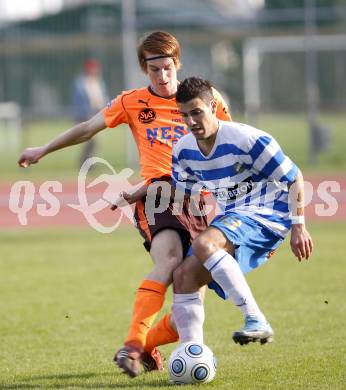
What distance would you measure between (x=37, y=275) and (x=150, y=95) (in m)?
4.13

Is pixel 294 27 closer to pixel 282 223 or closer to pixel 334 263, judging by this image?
pixel 334 263

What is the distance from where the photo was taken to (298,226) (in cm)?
509

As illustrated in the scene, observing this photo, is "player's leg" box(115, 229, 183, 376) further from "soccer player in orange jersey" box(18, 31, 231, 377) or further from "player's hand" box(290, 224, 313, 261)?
"player's hand" box(290, 224, 313, 261)

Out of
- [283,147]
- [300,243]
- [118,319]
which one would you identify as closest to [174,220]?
[300,243]

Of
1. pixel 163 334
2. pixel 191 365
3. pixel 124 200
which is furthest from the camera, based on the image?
pixel 124 200

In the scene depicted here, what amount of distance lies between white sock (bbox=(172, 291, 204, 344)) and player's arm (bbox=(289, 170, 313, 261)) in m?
0.59

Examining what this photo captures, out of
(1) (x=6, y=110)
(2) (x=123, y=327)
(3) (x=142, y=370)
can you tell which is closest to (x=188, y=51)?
(1) (x=6, y=110)

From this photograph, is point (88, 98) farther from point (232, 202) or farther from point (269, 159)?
point (269, 159)

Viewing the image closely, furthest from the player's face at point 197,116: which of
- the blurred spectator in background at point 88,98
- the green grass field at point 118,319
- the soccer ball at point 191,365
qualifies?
the blurred spectator in background at point 88,98

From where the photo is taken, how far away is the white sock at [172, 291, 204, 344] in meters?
5.12

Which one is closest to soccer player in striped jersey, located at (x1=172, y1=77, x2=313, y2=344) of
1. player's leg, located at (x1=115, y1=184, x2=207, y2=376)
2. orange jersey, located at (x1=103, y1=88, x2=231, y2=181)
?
player's leg, located at (x1=115, y1=184, x2=207, y2=376)

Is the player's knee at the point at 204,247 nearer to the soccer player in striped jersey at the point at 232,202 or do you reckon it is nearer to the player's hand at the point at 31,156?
the soccer player in striped jersey at the point at 232,202

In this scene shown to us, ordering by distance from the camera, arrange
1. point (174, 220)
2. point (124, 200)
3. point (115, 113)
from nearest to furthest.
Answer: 1. point (174, 220)
2. point (124, 200)
3. point (115, 113)

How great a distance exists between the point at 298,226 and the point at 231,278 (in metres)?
0.49
